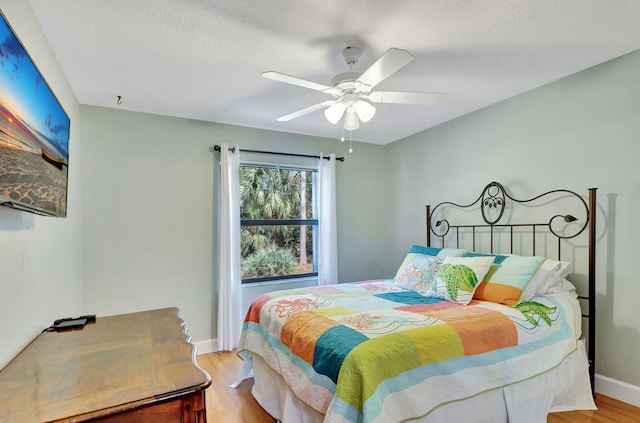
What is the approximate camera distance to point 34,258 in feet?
5.29

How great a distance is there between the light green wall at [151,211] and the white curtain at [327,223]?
757 mm

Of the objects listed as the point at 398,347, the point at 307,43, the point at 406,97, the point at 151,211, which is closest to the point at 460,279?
the point at 398,347

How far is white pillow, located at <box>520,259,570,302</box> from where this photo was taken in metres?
2.28

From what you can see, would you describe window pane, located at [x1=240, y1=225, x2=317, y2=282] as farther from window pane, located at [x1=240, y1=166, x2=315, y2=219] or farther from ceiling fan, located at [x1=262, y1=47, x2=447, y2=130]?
ceiling fan, located at [x1=262, y1=47, x2=447, y2=130]

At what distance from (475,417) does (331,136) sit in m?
3.19

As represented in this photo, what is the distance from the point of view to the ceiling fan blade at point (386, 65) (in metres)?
1.53

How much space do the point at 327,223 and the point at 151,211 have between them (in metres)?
1.86

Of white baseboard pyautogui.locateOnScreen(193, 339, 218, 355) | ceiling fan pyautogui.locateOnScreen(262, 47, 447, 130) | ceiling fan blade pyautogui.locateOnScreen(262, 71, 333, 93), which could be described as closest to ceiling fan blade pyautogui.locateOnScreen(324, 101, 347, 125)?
ceiling fan pyautogui.locateOnScreen(262, 47, 447, 130)

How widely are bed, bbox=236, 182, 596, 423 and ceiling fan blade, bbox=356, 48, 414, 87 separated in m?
1.37

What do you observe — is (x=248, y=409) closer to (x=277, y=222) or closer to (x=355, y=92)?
(x=277, y=222)

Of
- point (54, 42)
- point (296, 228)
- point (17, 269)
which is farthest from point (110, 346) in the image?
point (296, 228)

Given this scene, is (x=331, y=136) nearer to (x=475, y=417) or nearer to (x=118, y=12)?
(x=118, y=12)

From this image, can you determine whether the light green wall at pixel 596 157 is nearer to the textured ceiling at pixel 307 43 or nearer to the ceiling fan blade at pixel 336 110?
the textured ceiling at pixel 307 43

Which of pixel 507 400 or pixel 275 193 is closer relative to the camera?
pixel 507 400
